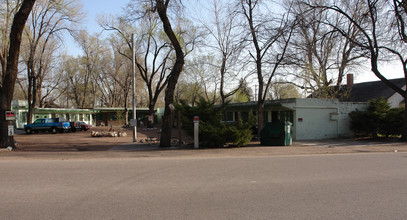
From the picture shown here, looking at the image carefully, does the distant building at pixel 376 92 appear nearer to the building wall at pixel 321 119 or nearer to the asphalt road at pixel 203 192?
the building wall at pixel 321 119

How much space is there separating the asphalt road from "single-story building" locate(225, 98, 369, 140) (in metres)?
11.1

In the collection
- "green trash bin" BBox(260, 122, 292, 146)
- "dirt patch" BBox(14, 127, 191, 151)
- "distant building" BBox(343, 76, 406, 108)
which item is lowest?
"dirt patch" BBox(14, 127, 191, 151)

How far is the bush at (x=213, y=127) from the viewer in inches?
587

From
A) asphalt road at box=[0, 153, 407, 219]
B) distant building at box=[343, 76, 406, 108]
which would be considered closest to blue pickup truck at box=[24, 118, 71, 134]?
asphalt road at box=[0, 153, 407, 219]

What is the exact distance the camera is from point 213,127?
1531 centimetres

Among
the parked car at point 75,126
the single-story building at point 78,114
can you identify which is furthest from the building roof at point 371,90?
the single-story building at point 78,114

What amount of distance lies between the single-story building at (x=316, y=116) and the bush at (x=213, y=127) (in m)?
5.80

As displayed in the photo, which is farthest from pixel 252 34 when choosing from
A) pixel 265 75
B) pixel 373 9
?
pixel 373 9

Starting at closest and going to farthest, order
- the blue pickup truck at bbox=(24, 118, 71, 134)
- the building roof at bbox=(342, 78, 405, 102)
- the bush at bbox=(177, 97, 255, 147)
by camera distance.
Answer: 1. the bush at bbox=(177, 97, 255, 147)
2. the blue pickup truck at bbox=(24, 118, 71, 134)
3. the building roof at bbox=(342, 78, 405, 102)

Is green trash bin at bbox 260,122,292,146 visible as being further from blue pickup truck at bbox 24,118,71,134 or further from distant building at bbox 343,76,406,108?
blue pickup truck at bbox 24,118,71,134

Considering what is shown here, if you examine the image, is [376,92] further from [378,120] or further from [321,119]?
[321,119]

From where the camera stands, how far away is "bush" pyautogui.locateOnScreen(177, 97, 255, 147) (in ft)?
49.0

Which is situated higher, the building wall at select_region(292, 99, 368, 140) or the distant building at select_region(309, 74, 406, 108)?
the distant building at select_region(309, 74, 406, 108)

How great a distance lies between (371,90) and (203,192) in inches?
1450
